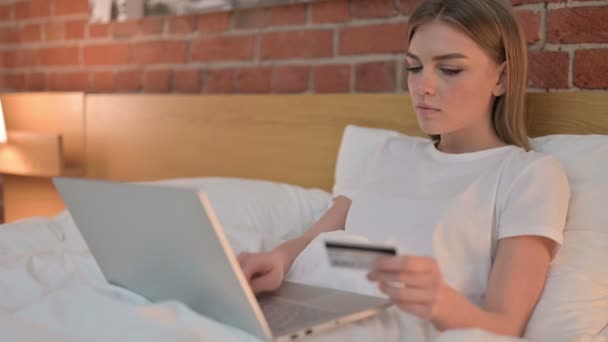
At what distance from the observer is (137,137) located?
235 cm

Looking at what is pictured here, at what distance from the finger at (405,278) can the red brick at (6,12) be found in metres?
2.63

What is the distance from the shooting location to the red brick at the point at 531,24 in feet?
4.95

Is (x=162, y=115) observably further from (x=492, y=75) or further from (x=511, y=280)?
(x=511, y=280)

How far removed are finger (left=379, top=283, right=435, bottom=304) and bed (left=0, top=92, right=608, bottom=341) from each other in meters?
0.06

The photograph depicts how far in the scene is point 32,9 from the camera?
2.87 m

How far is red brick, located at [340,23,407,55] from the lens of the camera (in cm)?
178

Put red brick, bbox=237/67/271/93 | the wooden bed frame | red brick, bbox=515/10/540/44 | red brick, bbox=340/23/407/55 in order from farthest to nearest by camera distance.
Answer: red brick, bbox=237/67/271/93 < red brick, bbox=340/23/407/55 < the wooden bed frame < red brick, bbox=515/10/540/44

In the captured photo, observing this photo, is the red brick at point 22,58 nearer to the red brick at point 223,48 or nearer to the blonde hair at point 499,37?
the red brick at point 223,48

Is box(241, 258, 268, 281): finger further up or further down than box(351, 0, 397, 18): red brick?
further down

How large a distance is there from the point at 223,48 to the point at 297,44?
1.00 feet

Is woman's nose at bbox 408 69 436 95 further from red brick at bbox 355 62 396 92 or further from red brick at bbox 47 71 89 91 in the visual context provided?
red brick at bbox 47 71 89 91

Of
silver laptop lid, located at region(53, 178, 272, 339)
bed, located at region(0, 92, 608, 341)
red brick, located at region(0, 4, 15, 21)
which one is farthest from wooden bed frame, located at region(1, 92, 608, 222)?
silver laptop lid, located at region(53, 178, 272, 339)

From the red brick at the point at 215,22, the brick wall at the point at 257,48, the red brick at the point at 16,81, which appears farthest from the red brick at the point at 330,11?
the red brick at the point at 16,81

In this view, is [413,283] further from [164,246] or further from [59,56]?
[59,56]
